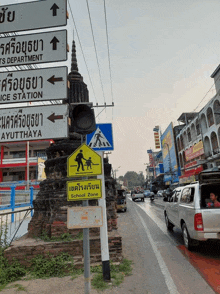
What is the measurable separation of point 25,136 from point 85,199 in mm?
1330

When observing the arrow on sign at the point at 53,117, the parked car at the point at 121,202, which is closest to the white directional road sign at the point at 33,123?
the arrow on sign at the point at 53,117

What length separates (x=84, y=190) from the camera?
333 centimetres

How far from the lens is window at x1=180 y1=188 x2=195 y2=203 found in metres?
6.21

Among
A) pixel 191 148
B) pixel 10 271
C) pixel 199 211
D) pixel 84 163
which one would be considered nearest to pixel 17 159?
pixel 191 148

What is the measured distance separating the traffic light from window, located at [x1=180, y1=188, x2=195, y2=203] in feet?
13.8

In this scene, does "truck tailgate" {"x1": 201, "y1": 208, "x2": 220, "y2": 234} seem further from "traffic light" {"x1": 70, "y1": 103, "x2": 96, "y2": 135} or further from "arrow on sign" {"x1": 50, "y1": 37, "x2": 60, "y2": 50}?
"arrow on sign" {"x1": 50, "y1": 37, "x2": 60, "y2": 50}

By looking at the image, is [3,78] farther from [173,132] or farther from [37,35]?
[173,132]

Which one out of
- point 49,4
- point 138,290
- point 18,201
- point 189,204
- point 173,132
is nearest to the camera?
point 49,4

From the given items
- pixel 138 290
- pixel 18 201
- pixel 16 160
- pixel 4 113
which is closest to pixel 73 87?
pixel 4 113

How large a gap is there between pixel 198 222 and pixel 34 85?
4.97 metres

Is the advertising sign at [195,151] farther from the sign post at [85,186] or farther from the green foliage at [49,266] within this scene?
the sign post at [85,186]

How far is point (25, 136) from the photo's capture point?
3018mm

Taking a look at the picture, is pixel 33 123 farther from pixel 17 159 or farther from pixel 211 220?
pixel 17 159

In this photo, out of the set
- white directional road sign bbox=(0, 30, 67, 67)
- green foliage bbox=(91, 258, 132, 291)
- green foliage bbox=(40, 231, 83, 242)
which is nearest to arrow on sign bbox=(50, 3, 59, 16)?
white directional road sign bbox=(0, 30, 67, 67)
